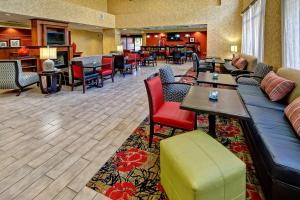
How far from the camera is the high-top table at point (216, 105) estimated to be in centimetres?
191

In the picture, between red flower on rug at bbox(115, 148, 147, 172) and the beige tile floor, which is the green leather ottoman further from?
the beige tile floor

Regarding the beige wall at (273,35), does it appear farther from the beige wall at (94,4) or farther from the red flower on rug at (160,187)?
the beige wall at (94,4)

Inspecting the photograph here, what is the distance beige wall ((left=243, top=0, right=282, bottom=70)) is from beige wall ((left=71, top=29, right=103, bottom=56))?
1355 cm

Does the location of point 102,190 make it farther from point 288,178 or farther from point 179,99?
point 179,99

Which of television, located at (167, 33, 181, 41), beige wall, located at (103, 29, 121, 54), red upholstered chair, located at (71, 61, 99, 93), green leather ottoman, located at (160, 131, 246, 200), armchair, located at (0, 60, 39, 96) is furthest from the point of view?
television, located at (167, 33, 181, 41)

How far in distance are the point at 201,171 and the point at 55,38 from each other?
412 inches

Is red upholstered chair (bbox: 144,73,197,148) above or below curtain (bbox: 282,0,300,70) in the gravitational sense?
below

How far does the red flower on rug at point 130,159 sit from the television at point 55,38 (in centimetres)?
881

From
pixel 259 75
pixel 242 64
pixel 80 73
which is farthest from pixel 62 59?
pixel 259 75

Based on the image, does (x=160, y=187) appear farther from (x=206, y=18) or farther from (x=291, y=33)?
(x=206, y=18)

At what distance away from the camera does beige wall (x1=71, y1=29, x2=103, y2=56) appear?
1542 centimetres

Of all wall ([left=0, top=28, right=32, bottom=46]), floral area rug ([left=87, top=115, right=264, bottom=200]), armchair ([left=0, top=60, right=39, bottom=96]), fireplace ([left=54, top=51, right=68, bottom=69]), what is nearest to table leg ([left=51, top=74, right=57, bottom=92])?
armchair ([left=0, top=60, right=39, bottom=96])

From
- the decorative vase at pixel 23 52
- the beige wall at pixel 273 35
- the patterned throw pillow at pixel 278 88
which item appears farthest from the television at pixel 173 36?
the patterned throw pillow at pixel 278 88

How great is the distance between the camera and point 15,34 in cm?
1234
